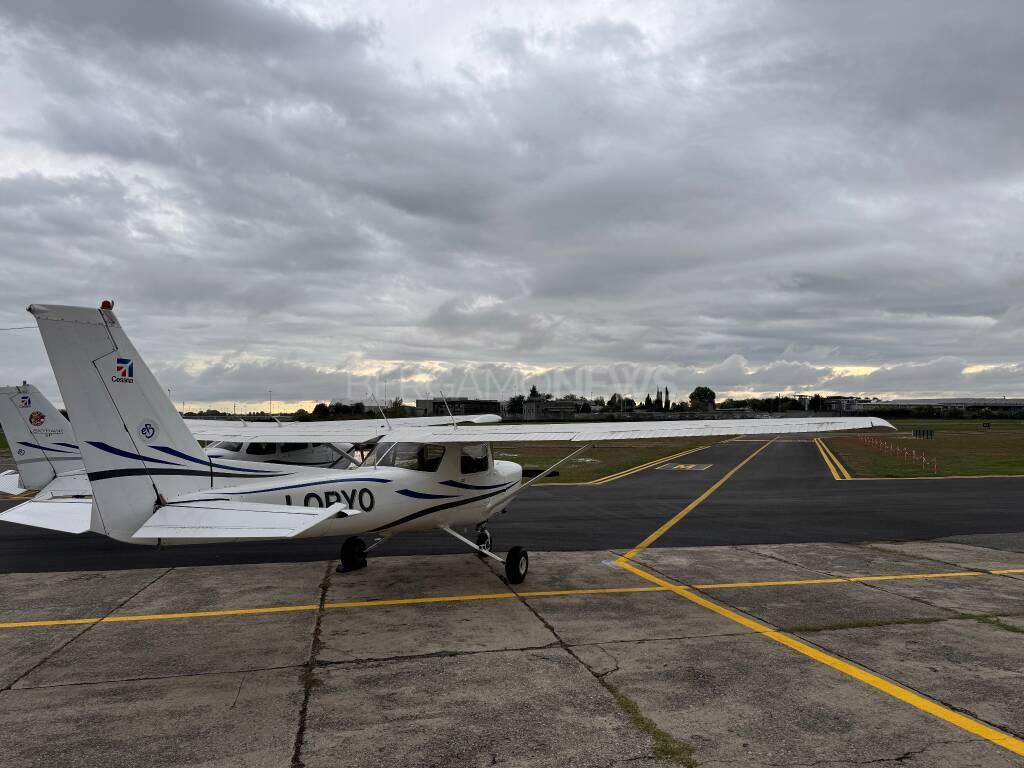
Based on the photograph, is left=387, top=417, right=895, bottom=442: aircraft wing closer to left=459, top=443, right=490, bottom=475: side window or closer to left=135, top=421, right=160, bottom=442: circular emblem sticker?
left=459, top=443, right=490, bottom=475: side window

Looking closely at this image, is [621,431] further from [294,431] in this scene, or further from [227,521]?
[294,431]

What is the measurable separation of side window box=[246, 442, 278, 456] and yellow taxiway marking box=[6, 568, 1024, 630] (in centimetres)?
732

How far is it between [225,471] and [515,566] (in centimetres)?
444

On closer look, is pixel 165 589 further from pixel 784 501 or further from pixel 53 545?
pixel 784 501

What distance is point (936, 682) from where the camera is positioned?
20.9 ft

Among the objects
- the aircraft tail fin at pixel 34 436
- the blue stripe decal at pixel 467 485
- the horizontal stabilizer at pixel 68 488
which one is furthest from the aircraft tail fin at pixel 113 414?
the aircraft tail fin at pixel 34 436

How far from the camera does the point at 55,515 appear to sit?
872 cm

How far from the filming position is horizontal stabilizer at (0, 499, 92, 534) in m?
8.27

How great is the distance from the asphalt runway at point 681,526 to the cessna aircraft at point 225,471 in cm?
278

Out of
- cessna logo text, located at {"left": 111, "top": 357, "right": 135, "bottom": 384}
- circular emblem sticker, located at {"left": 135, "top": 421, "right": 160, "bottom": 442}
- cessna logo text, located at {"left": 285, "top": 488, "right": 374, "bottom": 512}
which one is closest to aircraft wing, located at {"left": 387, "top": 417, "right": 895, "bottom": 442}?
cessna logo text, located at {"left": 285, "top": 488, "right": 374, "bottom": 512}

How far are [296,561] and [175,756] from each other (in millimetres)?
7170

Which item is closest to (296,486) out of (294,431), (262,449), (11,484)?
(294,431)

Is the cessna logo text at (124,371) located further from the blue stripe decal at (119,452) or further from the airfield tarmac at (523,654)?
the airfield tarmac at (523,654)

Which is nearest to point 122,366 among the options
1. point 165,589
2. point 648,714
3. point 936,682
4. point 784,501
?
point 165,589
